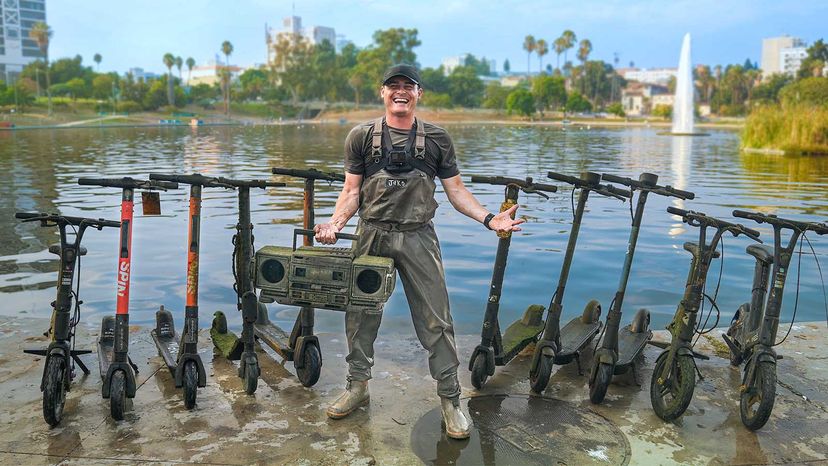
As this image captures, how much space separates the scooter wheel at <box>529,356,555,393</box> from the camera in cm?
502

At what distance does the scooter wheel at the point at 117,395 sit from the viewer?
436 cm

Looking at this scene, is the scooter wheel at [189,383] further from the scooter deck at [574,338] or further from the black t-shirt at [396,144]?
the scooter deck at [574,338]

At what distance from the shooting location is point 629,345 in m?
5.61

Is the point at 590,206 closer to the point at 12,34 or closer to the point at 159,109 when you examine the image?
the point at 159,109

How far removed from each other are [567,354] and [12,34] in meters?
219

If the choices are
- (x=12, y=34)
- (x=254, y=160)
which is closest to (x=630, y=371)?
(x=254, y=160)

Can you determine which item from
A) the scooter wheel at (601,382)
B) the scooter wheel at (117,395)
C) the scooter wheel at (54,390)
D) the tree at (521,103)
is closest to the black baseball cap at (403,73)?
the scooter wheel at (601,382)

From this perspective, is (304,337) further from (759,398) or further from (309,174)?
(759,398)

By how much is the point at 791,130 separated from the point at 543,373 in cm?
3587

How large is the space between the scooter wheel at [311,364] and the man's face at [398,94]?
177 centimetres

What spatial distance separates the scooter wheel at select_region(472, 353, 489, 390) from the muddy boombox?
3.68ft

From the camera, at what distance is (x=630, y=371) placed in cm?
531

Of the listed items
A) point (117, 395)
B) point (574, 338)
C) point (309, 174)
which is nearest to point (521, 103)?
point (574, 338)

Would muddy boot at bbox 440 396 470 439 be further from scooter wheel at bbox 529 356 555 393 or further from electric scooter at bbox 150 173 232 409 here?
electric scooter at bbox 150 173 232 409
